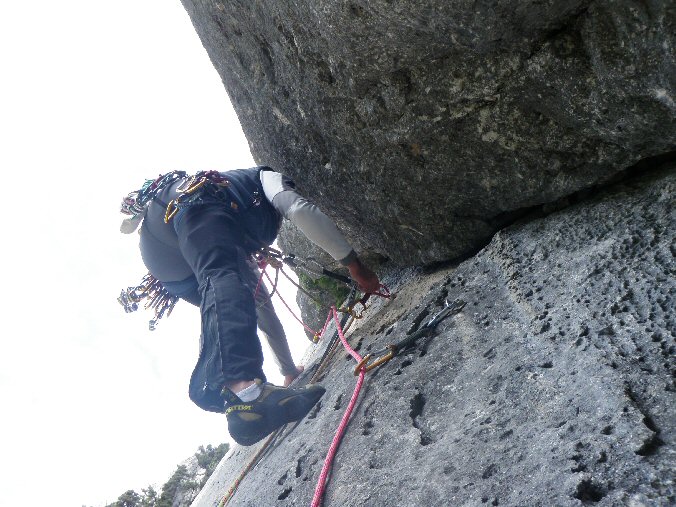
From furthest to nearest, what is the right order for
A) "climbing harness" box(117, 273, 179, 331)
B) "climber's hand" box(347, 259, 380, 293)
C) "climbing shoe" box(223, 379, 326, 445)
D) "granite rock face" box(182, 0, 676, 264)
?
"climbing harness" box(117, 273, 179, 331), "climber's hand" box(347, 259, 380, 293), "climbing shoe" box(223, 379, 326, 445), "granite rock face" box(182, 0, 676, 264)

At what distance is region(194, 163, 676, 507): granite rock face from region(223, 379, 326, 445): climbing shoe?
0.11m

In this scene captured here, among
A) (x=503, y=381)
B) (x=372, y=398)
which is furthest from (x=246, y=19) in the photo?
(x=503, y=381)

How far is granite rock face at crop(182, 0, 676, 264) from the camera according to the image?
2391 millimetres

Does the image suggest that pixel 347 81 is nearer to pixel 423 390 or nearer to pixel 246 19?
pixel 246 19

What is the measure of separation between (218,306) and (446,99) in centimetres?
191

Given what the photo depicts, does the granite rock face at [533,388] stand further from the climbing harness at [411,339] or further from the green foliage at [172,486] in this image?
the green foliage at [172,486]

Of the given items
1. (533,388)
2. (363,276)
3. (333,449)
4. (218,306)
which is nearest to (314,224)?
(363,276)

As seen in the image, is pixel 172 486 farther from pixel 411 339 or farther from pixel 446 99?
pixel 446 99

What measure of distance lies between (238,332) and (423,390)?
4.32ft

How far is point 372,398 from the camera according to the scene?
9.61ft

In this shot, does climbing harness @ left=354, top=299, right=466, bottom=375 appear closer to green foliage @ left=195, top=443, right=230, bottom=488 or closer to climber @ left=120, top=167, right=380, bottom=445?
climber @ left=120, top=167, right=380, bottom=445

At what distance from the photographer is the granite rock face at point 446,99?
2391 mm

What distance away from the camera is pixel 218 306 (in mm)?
3506

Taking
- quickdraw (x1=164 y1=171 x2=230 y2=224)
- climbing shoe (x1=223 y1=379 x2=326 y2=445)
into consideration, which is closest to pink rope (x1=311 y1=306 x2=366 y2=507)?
climbing shoe (x1=223 y1=379 x2=326 y2=445)
